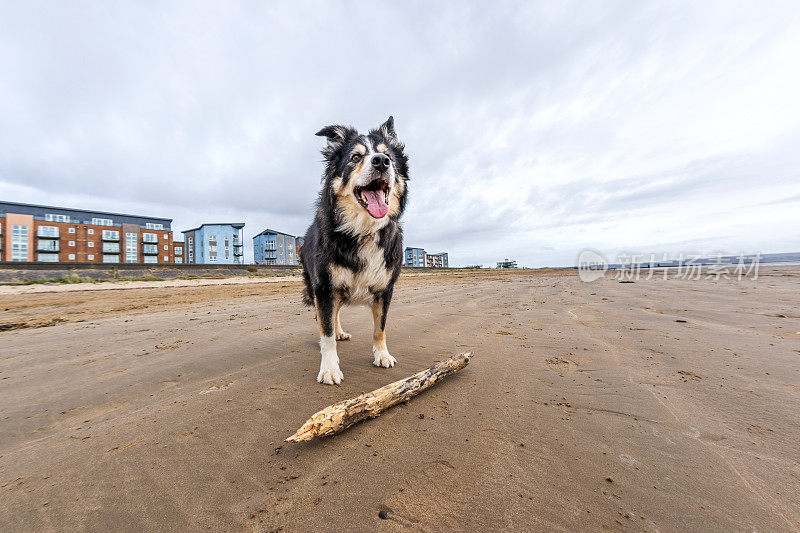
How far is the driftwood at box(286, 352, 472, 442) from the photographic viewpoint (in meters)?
1.74

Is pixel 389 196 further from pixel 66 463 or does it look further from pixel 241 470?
pixel 66 463

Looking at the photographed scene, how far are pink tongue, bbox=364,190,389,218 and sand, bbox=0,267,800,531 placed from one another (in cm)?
176

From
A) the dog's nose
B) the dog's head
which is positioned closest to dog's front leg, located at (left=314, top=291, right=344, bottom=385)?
the dog's head

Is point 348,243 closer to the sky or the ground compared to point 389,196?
closer to the ground

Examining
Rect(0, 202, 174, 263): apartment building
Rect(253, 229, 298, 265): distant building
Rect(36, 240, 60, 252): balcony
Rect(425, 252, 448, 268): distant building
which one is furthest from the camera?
Rect(425, 252, 448, 268): distant building

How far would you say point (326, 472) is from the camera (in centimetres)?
155

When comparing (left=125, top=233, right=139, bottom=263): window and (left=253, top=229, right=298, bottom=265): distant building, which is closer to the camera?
(left=125, top=233, right=139, bottom=263): window

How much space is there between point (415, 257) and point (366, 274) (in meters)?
102

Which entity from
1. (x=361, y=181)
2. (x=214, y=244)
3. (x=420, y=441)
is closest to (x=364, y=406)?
(x=420, y=441)

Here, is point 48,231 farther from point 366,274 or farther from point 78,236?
point 366,274

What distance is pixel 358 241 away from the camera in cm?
327

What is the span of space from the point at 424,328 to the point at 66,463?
4.07 meters

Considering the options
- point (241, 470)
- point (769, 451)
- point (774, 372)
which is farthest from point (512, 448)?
point (774, 372)

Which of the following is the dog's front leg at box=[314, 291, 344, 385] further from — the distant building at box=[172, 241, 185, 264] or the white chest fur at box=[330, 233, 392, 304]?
the distant building at box=[172, 241, 185, 264]
